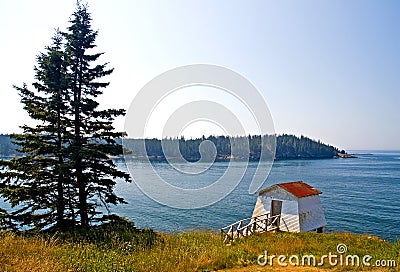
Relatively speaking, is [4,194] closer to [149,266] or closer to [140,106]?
[140,106]

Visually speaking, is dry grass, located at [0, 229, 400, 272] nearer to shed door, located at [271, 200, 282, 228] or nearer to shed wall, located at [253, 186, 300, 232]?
shed wall, located at [253, 186, 300, 232]

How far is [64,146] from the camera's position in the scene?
47.9 ft

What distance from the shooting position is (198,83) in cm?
1586

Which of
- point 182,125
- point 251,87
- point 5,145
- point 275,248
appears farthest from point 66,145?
point 5,145

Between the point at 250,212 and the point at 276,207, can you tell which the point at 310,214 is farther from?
the point at 250,212

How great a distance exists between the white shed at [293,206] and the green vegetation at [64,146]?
11.6 m

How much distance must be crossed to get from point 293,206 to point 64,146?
14592 mm

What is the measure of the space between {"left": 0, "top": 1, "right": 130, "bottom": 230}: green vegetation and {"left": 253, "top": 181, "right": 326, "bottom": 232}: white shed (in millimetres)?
11595

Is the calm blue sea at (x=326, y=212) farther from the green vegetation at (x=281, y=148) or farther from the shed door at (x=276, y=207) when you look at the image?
the green vegetation at (x=281, y=148)

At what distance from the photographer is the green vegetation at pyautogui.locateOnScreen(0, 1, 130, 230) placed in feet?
43.8

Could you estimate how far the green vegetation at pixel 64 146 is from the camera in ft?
43.8

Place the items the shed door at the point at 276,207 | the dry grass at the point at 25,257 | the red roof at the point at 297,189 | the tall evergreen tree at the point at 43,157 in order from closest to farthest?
the dry grass at the point at 25,257, the tall evergreen tree at the point at 43,157, the red roof at the point at 297,189, the shed door at the point at 276,207

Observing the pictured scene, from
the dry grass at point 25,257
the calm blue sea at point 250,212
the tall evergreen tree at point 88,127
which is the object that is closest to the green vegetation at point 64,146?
the tall evergreen tree at point 88,127

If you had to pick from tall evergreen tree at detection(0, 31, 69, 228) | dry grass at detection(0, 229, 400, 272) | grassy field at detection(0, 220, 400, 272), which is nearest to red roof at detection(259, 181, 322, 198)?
grassy field at detection(0, 220, 400, 272)
